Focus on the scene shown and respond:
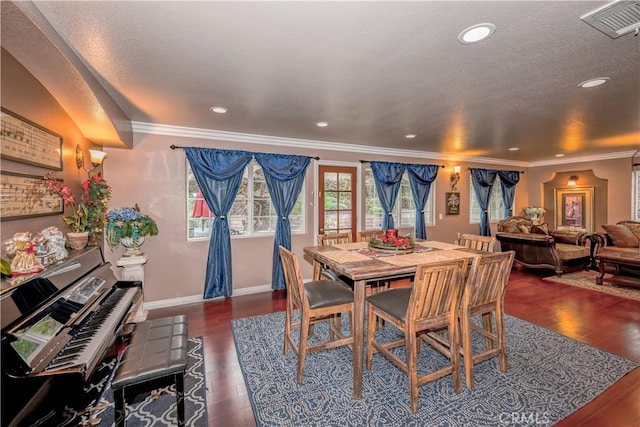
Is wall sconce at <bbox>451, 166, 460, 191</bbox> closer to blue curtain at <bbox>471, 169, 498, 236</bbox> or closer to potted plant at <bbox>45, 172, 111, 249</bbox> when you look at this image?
blue curtain at <bbox>471, 169, 498, 236</bbox>

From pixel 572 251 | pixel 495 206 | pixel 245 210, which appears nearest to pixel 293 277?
pixel 245 210

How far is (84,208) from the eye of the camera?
248cm

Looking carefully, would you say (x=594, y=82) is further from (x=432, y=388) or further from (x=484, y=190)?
(x=484, y=190)

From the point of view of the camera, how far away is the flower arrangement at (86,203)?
219 centimetres

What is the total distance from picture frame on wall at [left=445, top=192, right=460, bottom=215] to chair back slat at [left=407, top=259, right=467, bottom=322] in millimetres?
4372

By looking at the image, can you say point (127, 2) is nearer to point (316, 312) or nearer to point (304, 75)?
point (304, 75)

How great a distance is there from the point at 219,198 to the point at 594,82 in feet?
13.8

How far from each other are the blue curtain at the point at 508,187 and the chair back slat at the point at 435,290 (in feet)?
19.3

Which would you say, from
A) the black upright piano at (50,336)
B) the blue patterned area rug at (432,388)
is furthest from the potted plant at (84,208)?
the blue patterned area rug at (432,388)

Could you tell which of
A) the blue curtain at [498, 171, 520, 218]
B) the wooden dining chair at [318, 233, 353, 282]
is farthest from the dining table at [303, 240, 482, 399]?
the blue curtain at [498, 171, 520, 218]

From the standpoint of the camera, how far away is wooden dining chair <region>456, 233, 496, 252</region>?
10.0 feet

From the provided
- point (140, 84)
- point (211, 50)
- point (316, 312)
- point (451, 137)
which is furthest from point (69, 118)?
point (451, 137)

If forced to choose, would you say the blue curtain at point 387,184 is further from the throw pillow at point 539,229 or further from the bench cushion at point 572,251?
the bench cushion at point 572,251

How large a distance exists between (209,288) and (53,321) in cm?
244
